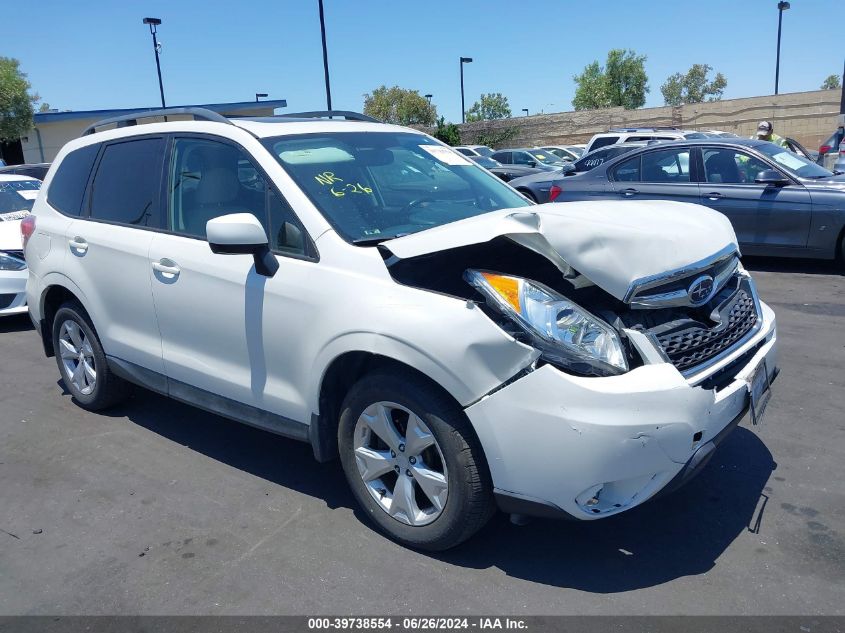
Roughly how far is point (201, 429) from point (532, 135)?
3780cm

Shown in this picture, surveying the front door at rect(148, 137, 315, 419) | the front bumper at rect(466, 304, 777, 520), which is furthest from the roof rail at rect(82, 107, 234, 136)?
the front bumper at rect(466, 304, 777, 520)

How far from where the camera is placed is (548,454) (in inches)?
106

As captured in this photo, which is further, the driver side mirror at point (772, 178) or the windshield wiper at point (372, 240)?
the driver side mirror at point (772, 178)

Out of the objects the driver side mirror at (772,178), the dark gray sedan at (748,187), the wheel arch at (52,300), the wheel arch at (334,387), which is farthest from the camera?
the driver side mirror at (772,178)

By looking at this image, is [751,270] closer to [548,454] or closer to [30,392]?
[548,454]

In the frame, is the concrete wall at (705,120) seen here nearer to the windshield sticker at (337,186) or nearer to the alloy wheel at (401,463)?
the windshield sticker at (337,186)

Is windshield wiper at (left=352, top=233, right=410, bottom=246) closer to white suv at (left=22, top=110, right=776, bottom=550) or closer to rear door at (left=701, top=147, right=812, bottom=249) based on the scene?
white suv at (left=22, top=110, right=776, bottom=550)

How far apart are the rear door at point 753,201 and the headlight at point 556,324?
661 cm

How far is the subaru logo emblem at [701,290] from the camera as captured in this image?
3.08 m

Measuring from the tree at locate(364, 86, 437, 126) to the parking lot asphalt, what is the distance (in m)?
60.4

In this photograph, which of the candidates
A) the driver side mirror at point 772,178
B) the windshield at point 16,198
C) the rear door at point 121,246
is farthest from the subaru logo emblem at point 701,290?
the windshield at point 16,198

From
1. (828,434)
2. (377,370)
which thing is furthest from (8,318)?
(828,434)

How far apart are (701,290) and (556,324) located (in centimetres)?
79

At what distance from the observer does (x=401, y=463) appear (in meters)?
3.13
